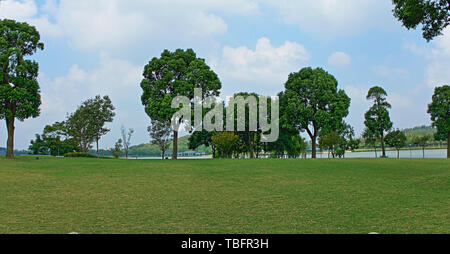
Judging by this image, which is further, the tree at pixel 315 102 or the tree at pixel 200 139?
the tree at pixel 200 139

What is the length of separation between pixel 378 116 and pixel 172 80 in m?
33.4

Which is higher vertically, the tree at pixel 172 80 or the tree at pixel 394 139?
the tree at pixel 172 80

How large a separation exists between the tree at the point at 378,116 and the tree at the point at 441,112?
6300mm

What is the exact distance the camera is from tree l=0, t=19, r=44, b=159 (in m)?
29.3

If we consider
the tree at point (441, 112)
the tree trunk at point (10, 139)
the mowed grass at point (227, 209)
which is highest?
the tree at point (441, 112)

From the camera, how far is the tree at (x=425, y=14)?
1429 cm

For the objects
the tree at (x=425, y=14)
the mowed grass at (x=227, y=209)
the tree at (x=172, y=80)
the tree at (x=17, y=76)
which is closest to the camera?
the mowed grass at (x=227, y=209)

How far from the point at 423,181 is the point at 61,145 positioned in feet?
181

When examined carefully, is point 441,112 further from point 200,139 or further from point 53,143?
point 53,143

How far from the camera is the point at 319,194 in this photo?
10133 millimetres

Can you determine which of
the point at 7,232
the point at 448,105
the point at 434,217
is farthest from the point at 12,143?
the point at 448,105

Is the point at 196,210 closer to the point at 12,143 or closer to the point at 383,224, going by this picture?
the point at 383,224

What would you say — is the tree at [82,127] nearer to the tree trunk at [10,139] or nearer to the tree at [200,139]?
the tree at [200,139]

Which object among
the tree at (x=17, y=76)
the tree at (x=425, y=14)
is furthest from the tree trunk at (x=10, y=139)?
the tree at (x=425, y=14)
